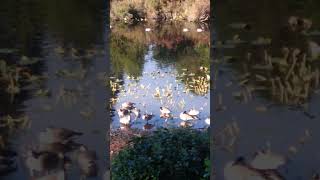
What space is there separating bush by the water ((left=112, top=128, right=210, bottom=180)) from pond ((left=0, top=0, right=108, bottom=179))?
118cm

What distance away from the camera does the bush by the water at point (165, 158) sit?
3.78 m

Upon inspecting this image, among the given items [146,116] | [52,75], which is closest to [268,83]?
[52,75]

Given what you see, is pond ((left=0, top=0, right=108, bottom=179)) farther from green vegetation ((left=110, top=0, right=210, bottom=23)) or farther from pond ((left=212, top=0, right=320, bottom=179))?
green vegetation ((left=110, top=0, right=210, bottom=23))

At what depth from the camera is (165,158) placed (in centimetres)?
378

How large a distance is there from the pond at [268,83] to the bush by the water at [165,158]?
3.98 feet

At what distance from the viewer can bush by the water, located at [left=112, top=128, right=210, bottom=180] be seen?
3779 millimetres

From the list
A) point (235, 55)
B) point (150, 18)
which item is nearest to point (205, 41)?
point (150, 18)

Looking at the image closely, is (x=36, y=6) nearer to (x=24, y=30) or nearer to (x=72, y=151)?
(x=24, y=30)

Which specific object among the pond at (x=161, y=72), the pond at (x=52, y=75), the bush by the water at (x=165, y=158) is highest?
the pond at (x=52, y=75)

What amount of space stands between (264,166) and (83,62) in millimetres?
927

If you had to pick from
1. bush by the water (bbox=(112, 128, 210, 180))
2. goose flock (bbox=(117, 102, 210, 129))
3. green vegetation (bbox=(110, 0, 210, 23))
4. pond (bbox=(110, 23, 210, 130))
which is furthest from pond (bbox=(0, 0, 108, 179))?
green vegetation (bbox=(110, 0, 210, 23))

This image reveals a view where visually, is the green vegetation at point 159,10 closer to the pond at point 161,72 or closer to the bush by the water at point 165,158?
the pond at point 161,72

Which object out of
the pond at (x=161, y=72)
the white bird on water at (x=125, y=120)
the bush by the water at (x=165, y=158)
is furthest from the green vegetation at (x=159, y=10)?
the bush by the water at (x=165, y=158)

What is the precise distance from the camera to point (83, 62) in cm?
258
